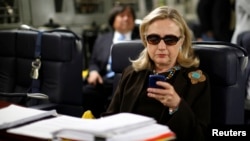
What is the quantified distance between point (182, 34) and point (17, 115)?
2.04 ft

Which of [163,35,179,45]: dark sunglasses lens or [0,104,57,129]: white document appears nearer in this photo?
[0,104,57,129]: white document

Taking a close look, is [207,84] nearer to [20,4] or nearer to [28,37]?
[20,4]

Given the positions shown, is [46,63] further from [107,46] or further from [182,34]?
[107,46]

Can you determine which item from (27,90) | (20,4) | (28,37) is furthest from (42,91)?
(20,4)

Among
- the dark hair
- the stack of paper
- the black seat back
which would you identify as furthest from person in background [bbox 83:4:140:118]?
the stack of paper

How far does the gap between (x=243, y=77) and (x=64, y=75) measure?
2.76 ft

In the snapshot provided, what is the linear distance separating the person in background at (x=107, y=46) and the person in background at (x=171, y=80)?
44.3 inches

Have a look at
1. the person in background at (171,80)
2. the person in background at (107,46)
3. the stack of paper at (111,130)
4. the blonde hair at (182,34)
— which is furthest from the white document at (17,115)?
the person in background at (107,46)

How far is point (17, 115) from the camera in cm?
113

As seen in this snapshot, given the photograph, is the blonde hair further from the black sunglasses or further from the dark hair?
the dark hair

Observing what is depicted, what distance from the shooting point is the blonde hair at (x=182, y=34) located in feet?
4.67

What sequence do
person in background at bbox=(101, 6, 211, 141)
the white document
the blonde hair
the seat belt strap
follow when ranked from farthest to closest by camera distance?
the seat belt strap
the blonde hair
person in background at bbox=(101, 6, 211, 141)
the white document

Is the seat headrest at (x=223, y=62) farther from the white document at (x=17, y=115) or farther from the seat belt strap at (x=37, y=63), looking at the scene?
the seat belt strap at (x=37, y=63)

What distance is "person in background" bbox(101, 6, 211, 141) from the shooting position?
4.21ft
